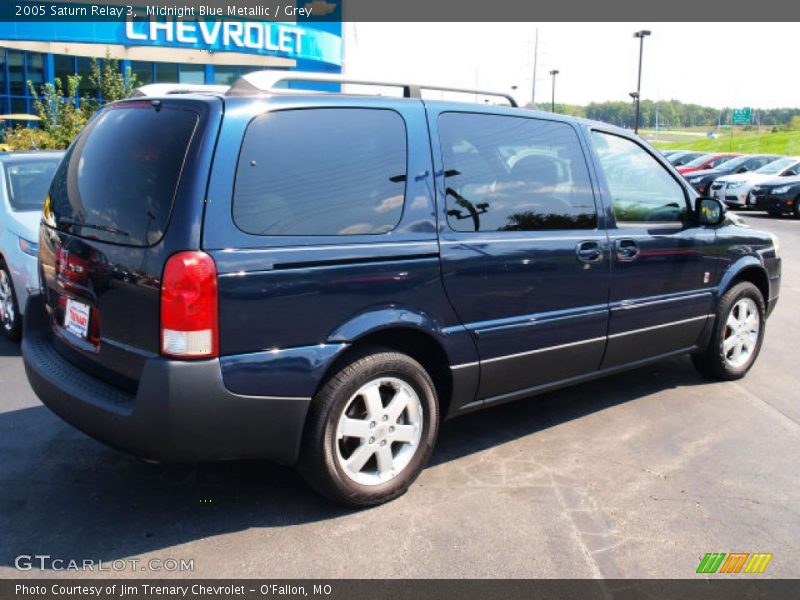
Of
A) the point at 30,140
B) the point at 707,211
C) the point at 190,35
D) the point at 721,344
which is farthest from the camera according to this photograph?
the point at 190,35

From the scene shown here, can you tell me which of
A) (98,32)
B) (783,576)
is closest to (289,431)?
(783,576)

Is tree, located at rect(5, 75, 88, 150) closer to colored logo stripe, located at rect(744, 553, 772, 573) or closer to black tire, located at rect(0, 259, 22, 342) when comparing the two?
black tire, located at rect(0, 259, 22, 342)

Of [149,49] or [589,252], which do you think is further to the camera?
[149,49]

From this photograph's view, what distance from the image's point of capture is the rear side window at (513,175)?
3.82 metres

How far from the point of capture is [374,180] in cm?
349

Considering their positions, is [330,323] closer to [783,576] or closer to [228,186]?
[228,186]

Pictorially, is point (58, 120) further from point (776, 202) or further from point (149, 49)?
point (776, 202)

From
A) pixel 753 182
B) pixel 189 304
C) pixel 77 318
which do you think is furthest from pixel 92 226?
pixel 753 182

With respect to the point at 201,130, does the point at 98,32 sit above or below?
above

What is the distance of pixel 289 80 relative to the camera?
3566 millimetres

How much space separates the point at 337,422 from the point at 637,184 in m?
2.66

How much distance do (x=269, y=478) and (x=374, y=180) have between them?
162 cm

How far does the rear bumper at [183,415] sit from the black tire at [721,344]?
340 centimetres

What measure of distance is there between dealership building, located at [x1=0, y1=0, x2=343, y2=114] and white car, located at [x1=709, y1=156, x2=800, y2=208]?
19757 mm
